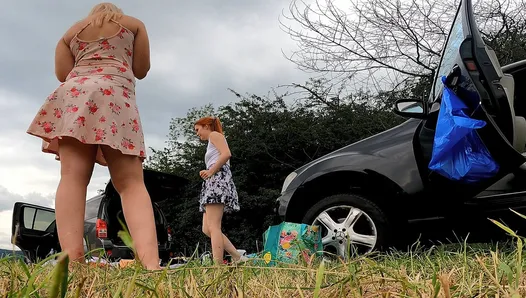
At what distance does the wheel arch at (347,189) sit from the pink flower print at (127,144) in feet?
6.97

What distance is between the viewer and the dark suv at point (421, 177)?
3295 millimetres

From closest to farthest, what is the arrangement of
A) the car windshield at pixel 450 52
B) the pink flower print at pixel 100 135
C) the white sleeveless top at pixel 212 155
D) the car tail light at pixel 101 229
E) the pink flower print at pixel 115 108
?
the pink flower print at pixel 100 135, the pink flower print at pixel 115 108, the car windshield at pixel 450 52, the white sleeveless top at pixel 212 155, the car tail light at pixel 101 229

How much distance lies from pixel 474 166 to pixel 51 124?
255 centimetres

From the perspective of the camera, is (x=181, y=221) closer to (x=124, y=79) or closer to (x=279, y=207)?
(x=279, y=207)

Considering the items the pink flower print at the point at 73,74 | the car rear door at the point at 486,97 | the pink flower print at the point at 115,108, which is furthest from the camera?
the car rear door at the point at 486,97

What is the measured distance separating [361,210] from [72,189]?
241 cm

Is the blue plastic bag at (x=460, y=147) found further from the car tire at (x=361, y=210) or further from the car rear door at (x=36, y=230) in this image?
the car rear door at (x=36, y=230)

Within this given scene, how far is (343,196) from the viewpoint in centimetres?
430

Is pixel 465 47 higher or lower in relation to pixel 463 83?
higher

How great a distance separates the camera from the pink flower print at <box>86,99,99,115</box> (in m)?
2.64

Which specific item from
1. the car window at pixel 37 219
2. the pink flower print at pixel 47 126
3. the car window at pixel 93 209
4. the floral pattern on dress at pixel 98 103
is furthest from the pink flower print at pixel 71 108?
the car window at pixel 37 219

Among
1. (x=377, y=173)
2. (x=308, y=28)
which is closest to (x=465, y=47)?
(x=377, y=173)

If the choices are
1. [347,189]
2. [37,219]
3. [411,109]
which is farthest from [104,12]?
[37,219]

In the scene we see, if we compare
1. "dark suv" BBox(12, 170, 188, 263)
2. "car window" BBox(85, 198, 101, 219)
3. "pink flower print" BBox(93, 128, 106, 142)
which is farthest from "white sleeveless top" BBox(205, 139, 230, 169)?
"pink flower print" BBox(93, 128, 106, 142)
